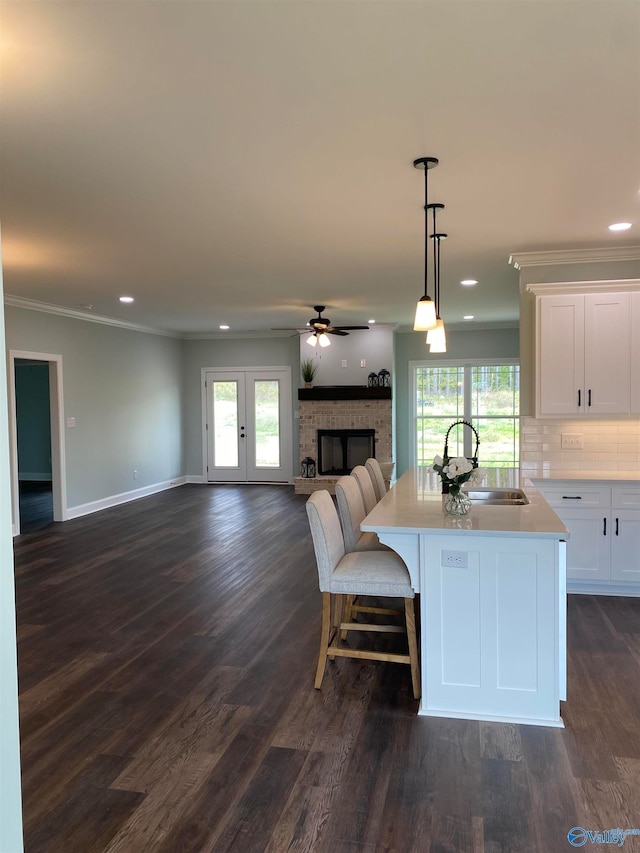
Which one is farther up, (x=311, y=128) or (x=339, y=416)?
(x=311, y=128)

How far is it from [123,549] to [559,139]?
17.3ft

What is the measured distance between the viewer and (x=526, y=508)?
11.0 feet

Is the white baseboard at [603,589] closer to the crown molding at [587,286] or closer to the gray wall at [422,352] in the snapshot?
the crown molding at [587,286]

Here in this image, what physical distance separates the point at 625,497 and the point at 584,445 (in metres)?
0.67

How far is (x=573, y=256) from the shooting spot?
4.93 meters

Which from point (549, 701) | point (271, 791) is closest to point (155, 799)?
point (271, 791)

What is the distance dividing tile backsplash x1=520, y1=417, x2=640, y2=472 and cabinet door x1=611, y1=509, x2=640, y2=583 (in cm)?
60

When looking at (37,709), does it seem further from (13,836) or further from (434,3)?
(434,3)

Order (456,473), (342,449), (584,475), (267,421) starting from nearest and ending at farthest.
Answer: (456,473)
(584,475)
(342,449)
(267,421)

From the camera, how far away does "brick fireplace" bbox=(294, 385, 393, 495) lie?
31.6 ft

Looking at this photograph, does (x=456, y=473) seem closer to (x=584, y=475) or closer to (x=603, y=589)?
(x=584, y=475)

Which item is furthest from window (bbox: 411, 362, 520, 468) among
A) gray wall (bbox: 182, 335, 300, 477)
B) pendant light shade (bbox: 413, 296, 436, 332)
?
pendant light shade (bbox: 413, 296, 436, 332)

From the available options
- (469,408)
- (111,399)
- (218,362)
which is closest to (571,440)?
(469,408)

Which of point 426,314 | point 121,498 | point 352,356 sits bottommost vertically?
point 121,498
